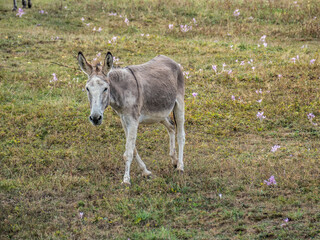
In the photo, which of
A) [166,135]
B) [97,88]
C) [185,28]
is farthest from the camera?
[185,28]

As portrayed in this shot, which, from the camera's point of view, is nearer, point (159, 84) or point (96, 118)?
point (96, 118)

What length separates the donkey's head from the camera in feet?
20.1

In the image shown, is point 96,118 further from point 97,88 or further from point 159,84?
point 159,84

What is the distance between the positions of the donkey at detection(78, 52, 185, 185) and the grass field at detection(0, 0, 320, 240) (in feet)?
2.21

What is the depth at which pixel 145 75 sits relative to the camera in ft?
24.2

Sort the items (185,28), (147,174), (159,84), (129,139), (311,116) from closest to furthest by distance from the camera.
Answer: (129,139)
(147,174)
(159,84)
(311,116)
(185,28)

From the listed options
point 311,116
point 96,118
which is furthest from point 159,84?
point 311,116

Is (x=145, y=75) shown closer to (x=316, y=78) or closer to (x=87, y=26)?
(x=316, y=78)

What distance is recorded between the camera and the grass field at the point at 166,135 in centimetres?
582

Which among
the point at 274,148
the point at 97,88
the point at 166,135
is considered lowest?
the point at 166,135

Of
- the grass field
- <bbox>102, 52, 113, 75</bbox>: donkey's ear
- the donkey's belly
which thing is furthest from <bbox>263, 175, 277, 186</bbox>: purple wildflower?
<bbox>102, 52, 113, 75</bbox>: donkey's ear

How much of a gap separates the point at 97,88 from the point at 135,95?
30.8 inches

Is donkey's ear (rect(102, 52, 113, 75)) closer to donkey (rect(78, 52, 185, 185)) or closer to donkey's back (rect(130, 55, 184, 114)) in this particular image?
donkey (rect(78, 52, 185, 185))

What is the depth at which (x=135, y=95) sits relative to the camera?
6.88m
